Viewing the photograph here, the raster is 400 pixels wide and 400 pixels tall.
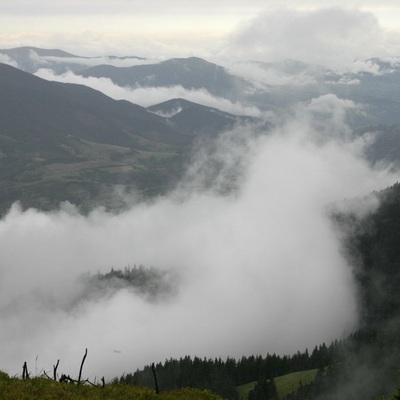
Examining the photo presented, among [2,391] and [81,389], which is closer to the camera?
[2,391]

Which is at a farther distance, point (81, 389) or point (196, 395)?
point (196, 395)

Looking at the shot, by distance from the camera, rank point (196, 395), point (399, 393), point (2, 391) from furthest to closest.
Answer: point (196, 395)
point (399, 393)
point (2, 391)

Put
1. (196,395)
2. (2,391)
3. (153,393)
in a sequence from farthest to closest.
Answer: (196,395)
(153,393)
(2,391)

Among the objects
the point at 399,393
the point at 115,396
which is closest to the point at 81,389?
the point at 115,396

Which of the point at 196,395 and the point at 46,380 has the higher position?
the point at 46,380

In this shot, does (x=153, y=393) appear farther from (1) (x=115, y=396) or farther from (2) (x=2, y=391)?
(2) (x=2, y=391)

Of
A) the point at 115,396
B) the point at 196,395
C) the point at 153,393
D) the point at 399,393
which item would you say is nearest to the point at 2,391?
the point at 115,396

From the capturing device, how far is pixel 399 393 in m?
43.3

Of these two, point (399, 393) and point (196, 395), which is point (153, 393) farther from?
point (399, 393)

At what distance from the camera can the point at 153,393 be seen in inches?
1874

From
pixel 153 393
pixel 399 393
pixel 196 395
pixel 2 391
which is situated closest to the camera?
pixel 2 391

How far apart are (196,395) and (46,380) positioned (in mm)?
14196

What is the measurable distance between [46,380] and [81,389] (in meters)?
3.05

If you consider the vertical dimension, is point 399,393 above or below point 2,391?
below
